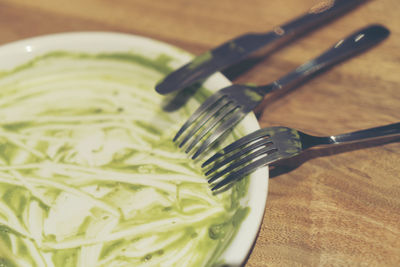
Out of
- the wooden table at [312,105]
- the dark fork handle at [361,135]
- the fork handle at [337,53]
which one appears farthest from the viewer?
the fork handle at [337,53]

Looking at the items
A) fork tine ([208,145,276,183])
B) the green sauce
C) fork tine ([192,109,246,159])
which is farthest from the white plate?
fork tine ([208,145,276,183])

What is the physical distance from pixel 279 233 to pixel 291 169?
17 centimetres

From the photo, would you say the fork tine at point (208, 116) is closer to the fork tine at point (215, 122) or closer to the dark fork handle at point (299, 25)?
the fork tine at point (215, 122)

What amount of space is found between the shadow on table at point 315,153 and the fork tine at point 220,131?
142mm

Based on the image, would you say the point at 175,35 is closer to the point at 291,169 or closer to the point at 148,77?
the point at 148,77

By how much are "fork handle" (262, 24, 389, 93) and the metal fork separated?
0.65ft

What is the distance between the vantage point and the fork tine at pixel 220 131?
82 centimetres

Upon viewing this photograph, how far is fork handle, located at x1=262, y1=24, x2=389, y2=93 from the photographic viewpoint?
98 cm

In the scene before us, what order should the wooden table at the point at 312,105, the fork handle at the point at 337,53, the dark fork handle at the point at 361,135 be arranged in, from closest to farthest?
the wooden table at the point at 312,105 < the dark fork handle at the point at 361,135 < the fork handle at the point at 337,53

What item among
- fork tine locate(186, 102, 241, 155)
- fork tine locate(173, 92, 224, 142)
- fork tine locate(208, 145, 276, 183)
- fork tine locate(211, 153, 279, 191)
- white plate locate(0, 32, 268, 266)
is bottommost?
fork tine locate(211, 153, 279, 191)

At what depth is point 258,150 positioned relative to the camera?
2.45 feet

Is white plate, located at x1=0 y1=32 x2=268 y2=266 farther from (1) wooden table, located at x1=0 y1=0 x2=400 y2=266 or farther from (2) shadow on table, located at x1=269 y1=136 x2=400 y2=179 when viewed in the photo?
(2) shadow on table, located at x1=269 y1=136 x2=400 y2=179

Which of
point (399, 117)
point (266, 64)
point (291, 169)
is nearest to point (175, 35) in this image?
point (266, 64)

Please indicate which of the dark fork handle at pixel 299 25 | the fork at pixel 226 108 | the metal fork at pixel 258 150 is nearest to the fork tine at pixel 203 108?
the fork at pixel 226 108
